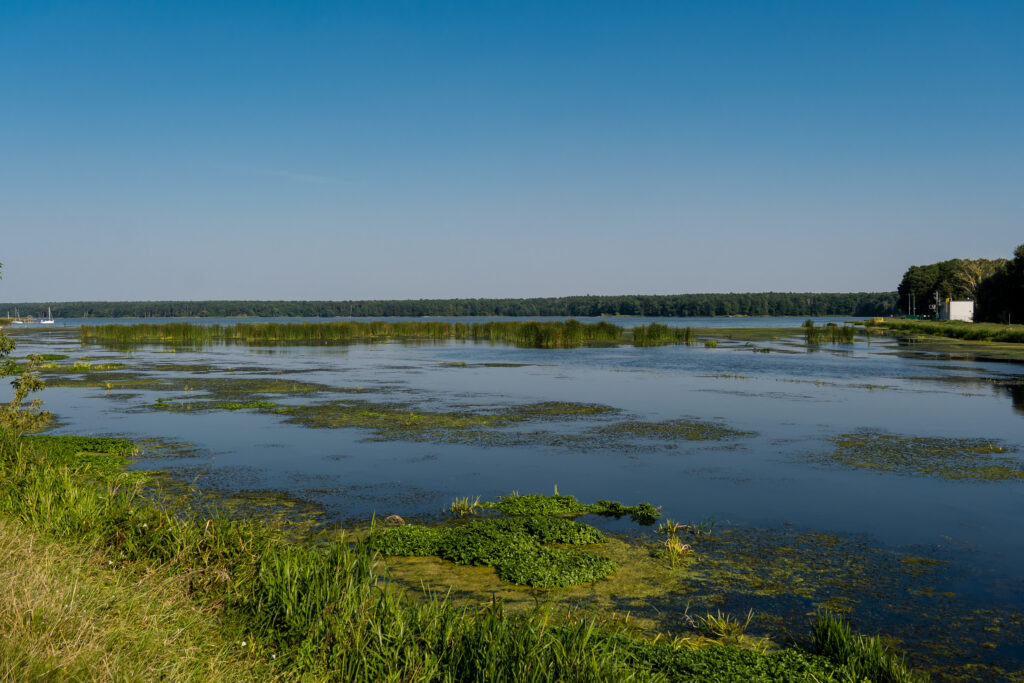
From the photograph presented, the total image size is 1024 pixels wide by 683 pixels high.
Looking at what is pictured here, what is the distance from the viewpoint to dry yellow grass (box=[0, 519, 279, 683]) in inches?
155

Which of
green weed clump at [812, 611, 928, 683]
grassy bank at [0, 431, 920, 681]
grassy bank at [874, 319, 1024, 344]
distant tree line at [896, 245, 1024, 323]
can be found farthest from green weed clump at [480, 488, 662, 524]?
distant tree line at [896, 245, 1024, 323]

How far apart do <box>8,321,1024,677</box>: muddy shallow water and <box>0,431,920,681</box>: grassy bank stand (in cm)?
110

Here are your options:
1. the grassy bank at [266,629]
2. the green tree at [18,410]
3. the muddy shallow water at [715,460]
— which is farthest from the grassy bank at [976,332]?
the green tree at [18,410]

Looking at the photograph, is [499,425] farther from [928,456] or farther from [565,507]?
[928,456]

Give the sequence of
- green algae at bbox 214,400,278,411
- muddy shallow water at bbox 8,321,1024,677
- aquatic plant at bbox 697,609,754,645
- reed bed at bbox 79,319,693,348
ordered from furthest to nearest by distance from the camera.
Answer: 1. reed bed at bbox 79,319,693,348
2. green algae at bbox 214,400,278,411
3. muddy shallow water at bbox 8,321,1024,677
4. aquatic plant at bbox 697,609,754,645

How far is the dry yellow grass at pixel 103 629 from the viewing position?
3936 mm

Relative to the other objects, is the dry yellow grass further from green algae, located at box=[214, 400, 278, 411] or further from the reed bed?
the reed bed

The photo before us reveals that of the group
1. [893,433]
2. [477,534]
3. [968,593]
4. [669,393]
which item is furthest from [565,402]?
[968,593]

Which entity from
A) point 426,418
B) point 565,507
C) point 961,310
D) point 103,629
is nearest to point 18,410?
point 426,418

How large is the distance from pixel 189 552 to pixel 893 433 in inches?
574

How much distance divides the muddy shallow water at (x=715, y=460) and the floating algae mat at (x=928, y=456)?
0.23ft

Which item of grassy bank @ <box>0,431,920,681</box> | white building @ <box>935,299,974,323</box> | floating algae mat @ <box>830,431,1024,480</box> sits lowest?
floating algae mat @ <box>830,431,1024,480</box>

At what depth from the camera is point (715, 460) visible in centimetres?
1273

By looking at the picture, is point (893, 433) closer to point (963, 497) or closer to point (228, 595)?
point (963, 497)
